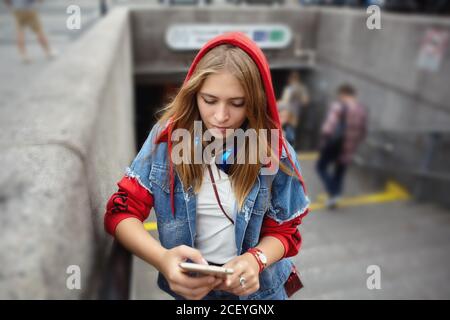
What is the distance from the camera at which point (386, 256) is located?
415 cm

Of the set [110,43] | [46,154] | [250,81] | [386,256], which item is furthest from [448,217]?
[46,154]

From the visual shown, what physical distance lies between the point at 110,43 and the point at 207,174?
2.45m

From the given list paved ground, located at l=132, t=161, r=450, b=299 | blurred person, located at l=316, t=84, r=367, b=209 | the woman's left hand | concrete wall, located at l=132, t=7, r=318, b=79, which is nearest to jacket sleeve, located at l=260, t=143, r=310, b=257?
the woman's left hand

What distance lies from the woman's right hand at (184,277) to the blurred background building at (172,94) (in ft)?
0.69

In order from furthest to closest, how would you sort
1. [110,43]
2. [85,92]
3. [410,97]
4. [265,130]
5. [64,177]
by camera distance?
[410,97] < [110,43] < [85,92] < [265,130] < [64,177]

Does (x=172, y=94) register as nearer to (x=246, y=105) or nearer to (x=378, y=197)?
(x=246, y=105)

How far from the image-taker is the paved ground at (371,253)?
2311 millimetres

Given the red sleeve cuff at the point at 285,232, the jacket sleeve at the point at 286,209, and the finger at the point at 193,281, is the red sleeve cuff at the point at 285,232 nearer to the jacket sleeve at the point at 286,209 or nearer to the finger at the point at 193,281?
the jacket sleeve at the point at 286,209

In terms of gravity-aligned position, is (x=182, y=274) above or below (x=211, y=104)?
below

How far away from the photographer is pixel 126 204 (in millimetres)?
1156

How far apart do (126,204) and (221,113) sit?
0.40 meters

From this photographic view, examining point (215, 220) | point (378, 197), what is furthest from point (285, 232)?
point (378, 197)

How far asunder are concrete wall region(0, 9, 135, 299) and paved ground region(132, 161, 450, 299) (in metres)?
0.87

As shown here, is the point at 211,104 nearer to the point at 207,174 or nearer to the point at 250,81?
the point at 250,81
